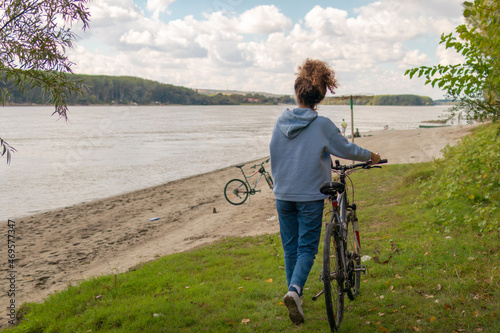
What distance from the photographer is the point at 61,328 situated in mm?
4789

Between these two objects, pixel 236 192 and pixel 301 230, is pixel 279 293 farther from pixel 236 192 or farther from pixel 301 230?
pixel 236 192

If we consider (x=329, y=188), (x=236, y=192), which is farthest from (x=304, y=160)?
(x=236, y=192)

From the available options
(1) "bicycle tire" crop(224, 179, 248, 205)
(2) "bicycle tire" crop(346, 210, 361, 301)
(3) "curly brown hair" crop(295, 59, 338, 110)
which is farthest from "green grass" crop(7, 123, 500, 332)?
(1) "bicycle tire" crop(224, 179, 248, 205)

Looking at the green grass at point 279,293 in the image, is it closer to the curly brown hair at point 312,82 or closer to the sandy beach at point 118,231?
the sandy beach at point 118,231

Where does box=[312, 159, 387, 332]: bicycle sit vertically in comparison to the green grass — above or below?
above

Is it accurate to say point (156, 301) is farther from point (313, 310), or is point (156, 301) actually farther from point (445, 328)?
point (445, 328)

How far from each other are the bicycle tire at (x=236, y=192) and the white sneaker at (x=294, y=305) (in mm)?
11228

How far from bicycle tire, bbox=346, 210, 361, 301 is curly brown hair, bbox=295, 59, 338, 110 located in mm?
1416

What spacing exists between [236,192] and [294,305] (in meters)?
11.4

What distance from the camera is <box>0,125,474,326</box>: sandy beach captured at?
29.9 feet

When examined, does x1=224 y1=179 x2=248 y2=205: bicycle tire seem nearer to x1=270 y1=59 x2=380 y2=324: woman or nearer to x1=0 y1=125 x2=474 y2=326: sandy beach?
x1=0 y1=125 x2=474 y2=326: sandy beach

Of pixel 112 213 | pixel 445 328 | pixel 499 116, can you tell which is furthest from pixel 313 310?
pixel 112 213

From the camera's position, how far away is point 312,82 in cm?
366

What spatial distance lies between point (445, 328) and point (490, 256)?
6.75 ft
